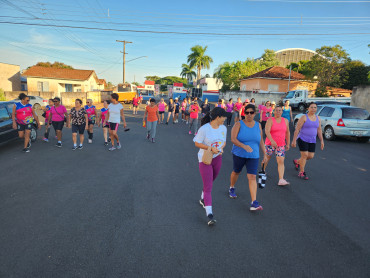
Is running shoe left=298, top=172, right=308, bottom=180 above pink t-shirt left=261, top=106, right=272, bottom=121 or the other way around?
the other way around

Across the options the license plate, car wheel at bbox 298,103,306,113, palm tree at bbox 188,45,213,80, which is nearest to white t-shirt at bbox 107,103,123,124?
the license plate

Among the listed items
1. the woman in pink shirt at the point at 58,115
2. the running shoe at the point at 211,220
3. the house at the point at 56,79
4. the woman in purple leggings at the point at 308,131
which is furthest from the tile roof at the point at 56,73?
the running shoe at the point at 211,220

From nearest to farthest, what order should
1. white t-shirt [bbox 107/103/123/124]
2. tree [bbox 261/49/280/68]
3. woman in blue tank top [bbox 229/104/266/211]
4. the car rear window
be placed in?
1. woman in blue tank top [bbox 229/104/266/211]
2. white t-shirt [bbox 107/103/123/124]
3. the car rear window
4. tree [bbox 261/49/280/68]

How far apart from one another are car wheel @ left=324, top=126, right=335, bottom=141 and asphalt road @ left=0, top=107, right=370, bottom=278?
17.4 feet

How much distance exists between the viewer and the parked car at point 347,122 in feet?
35.3

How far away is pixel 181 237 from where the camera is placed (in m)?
3.33

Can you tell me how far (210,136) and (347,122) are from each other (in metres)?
10.1

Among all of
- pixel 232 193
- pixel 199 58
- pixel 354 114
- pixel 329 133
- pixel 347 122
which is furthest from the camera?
pixel 199 58

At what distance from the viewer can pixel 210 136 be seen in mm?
3650

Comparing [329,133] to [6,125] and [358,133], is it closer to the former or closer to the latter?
[358,133]

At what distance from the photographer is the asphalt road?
2777 millimetres

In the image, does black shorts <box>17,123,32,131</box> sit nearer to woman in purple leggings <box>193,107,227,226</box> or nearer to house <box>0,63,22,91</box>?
woman in purple leggings <box>193,107,227,226</box>

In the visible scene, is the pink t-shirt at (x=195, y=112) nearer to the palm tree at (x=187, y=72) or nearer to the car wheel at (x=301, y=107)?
the car wheel at (x=301, y=107)

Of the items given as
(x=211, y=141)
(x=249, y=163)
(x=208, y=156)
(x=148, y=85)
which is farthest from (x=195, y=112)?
(x=148, y=85)
